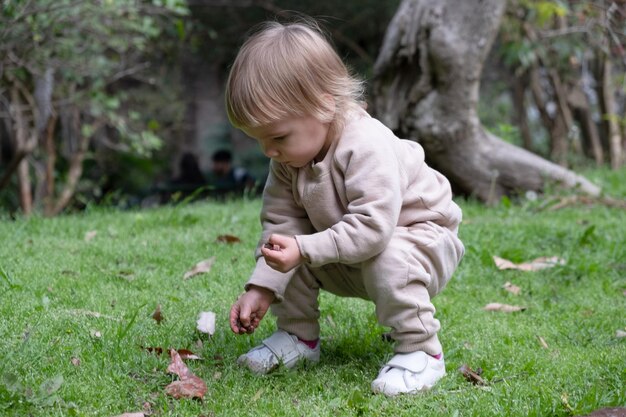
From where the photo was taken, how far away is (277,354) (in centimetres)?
286

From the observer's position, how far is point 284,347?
2.88 meters

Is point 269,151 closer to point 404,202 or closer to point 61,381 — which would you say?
point 404,202

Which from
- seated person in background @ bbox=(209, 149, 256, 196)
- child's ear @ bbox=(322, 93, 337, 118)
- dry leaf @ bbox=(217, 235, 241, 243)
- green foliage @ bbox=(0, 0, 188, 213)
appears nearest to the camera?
child's ear @ bbox=(322, 93, 337, 118)

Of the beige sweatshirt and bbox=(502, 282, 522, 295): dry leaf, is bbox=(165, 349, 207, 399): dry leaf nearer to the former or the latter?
the beige sweatshirt

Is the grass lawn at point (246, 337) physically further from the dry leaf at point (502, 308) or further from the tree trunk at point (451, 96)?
the tree trunk at point (451, 96)

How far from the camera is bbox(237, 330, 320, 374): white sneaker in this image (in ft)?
9.20

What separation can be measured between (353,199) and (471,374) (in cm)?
76

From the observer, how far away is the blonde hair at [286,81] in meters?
2.55

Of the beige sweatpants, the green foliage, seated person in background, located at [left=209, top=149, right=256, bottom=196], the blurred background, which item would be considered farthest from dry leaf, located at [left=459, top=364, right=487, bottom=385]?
seated person in background, located at [left=209, top=149, right=256, bottom=196]

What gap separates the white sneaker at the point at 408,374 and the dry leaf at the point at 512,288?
137cm

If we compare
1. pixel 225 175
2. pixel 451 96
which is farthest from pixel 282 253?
pixel 225 175

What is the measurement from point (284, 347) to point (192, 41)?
959 cm

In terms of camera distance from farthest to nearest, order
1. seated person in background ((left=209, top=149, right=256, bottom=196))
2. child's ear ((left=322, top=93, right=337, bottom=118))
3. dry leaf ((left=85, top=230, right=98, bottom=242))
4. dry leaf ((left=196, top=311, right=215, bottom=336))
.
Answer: seated person in background ((left=209, top=149, right=256, bottom=196)) < dry leaf ((left=85, top=230, right=98, bottom=242)) < dry leaf ((left=196, top=311, right=215, bottom=336)) < child's ear ((left=322, top=93, right=337, bottom=118))

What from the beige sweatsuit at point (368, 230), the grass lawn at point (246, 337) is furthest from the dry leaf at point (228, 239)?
the beige sweatsuit at point (368, 230)
